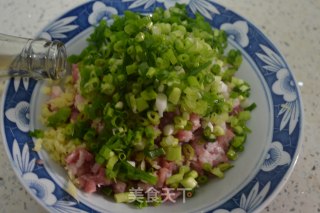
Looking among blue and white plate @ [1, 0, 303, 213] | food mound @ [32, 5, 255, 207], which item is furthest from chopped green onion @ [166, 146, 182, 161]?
blue and white plate @ [1, 0, 303, 213]

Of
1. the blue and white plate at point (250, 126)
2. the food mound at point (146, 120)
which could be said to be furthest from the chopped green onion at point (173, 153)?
the blue and white plate at point (250, 126)

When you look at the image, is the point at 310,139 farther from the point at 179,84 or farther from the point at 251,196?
the point at 179,84

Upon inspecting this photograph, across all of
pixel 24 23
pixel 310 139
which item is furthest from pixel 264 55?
pixel 24 23

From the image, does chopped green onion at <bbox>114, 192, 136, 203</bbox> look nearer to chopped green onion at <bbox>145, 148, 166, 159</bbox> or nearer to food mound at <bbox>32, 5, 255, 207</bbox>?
food mound at <bbox>32, 5, 255, 207</bbox>

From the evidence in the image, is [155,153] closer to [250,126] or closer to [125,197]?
[125,197]

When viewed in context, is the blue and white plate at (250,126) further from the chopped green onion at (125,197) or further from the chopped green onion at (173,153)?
the chopped green onion at (173,153)

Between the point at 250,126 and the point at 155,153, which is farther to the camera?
the point at 250,126

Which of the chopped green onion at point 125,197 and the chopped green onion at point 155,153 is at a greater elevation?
the chopped green onion at point 155,153

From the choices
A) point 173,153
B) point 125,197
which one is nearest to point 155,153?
point 173,153
